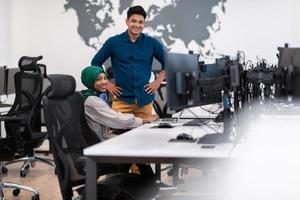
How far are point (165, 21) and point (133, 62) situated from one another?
2447 millimetres

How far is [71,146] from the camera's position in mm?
3102

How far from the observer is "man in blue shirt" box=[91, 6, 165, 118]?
4.44 meters

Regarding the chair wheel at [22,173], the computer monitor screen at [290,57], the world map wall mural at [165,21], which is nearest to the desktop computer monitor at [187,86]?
the computer monitor screen at [290,57]

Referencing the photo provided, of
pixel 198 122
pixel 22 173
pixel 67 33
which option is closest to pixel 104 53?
pixel 198 122

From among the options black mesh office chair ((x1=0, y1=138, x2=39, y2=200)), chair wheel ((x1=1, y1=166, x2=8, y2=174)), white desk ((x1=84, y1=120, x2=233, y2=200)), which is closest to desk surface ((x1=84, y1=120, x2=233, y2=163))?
white desk ((x1=84, y1=120, x2=233, y2=200))

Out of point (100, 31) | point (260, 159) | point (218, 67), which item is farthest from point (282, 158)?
point (100, 31)

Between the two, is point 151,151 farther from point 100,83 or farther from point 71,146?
point 100,83

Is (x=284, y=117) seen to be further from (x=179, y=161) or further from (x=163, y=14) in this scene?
(x=163, y=14)

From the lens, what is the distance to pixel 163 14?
685cm

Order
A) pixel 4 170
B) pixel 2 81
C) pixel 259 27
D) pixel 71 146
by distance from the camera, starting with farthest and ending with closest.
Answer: pixel 259 27
pixel 4 170
pixel 2 81
pixel 71 146

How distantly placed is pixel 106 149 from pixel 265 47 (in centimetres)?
468

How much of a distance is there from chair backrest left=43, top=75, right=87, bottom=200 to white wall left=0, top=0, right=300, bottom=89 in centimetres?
377

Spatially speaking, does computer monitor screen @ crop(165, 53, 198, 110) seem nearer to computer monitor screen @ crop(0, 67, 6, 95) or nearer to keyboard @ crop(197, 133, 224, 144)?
keyboard @ crop(197, 133, 224, 144)

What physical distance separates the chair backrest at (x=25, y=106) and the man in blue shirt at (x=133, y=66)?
0.88 m
